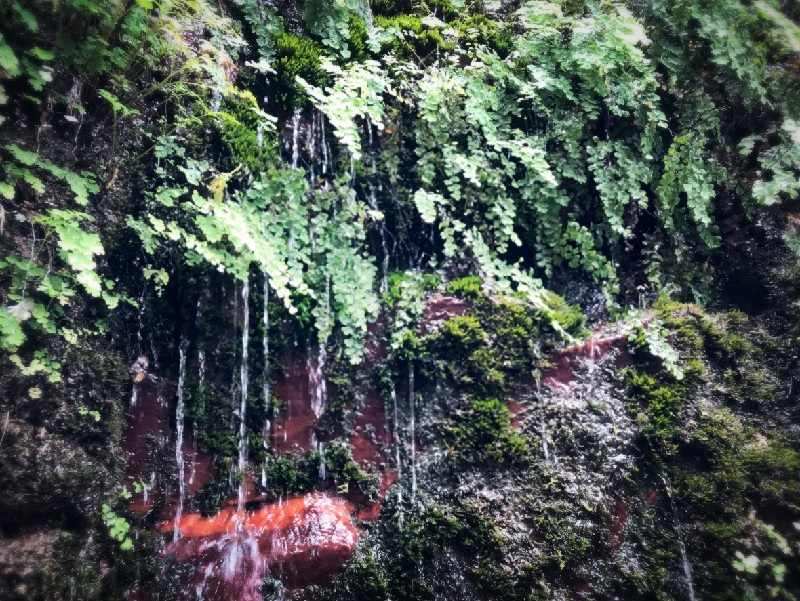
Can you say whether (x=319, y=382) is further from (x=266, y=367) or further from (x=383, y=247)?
(x=383, y=247)

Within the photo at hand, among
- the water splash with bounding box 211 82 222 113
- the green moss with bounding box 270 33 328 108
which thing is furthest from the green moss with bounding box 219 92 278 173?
the green moss with bounding box 270 33 328 108

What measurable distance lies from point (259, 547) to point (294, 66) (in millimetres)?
3832

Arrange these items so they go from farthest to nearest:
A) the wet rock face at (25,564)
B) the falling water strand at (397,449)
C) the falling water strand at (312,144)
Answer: the falling water strand at (312,144), the falling water strand at (397,449), the wet rock face at (25,564)

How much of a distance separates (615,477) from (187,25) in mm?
4905

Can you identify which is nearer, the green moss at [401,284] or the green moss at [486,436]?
the green moss at [486,436]

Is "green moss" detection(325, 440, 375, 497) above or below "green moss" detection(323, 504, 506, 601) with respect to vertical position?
above

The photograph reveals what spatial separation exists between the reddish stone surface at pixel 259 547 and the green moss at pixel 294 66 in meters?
3.44

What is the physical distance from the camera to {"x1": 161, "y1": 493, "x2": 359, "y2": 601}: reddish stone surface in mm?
3227

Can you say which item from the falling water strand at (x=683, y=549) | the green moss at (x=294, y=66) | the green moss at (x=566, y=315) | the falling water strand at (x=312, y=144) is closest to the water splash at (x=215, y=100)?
the green moss at (x=294, y=66)

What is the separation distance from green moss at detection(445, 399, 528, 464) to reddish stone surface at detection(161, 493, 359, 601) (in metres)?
1.05

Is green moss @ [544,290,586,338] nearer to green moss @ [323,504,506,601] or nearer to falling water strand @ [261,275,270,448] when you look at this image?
green moss @ [323,504,506,601]

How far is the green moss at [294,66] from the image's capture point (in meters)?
3.87

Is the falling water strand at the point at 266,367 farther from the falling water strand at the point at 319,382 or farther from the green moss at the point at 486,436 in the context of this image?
the green moss at the point at 486,436

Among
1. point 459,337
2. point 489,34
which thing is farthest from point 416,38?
point 459,337
